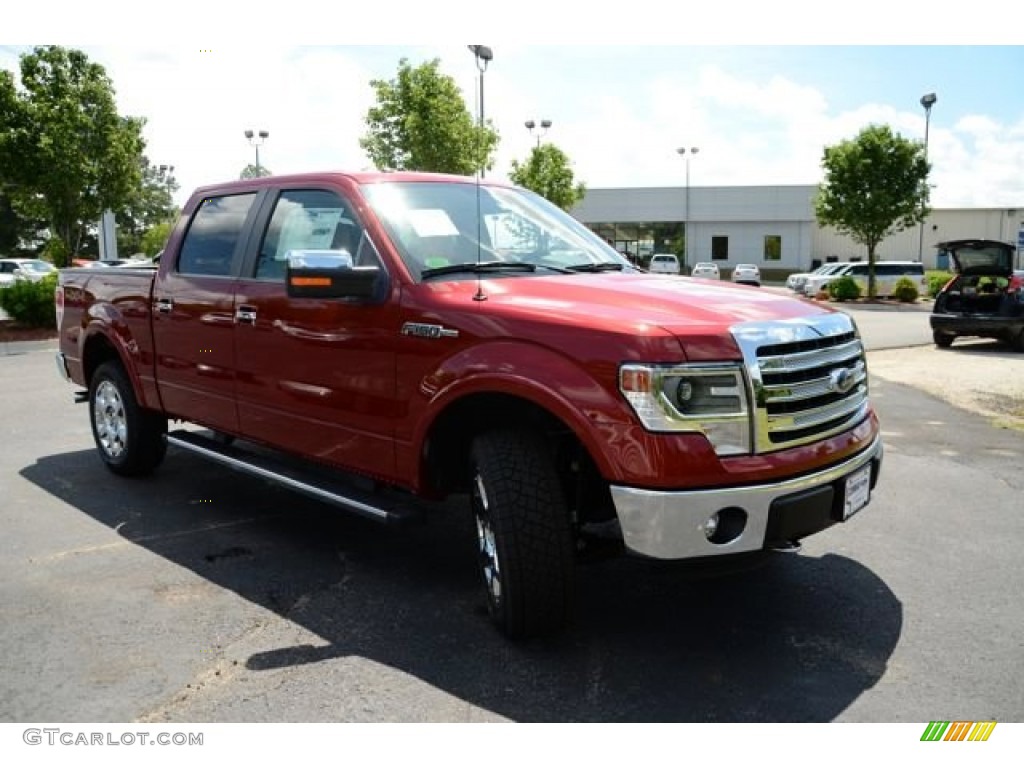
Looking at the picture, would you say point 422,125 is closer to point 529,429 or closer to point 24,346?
point 24,346

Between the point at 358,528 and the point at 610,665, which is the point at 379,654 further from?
the point at 358,528

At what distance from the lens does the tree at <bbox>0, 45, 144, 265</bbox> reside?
1770cm

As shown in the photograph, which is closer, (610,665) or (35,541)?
(610,665)

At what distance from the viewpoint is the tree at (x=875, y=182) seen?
32.8 metres

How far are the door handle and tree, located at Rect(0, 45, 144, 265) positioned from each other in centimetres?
1539

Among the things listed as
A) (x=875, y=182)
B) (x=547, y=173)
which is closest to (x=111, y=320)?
(x=875, y=182)

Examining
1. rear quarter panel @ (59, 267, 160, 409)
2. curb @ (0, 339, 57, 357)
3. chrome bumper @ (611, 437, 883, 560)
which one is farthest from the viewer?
curb @ (0, 339, 57, 357)

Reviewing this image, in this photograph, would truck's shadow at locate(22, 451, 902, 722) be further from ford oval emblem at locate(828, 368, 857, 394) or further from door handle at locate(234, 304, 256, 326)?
door handle at locate(234, 304, 256, 326)

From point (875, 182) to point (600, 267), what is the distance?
3205cm

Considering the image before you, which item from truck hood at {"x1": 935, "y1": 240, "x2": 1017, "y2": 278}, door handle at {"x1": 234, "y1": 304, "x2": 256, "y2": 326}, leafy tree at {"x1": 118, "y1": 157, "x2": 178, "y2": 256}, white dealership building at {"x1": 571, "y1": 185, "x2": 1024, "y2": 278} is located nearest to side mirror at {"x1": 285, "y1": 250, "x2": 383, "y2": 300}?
door handle at {"x1": 234, "y1": 304, "x2": 256, "y2": 326}

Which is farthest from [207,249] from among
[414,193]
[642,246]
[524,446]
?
[642,246]

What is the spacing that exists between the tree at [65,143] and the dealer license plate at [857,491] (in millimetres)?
18116

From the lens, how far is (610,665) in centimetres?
350

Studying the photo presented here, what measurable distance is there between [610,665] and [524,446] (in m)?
0.93
